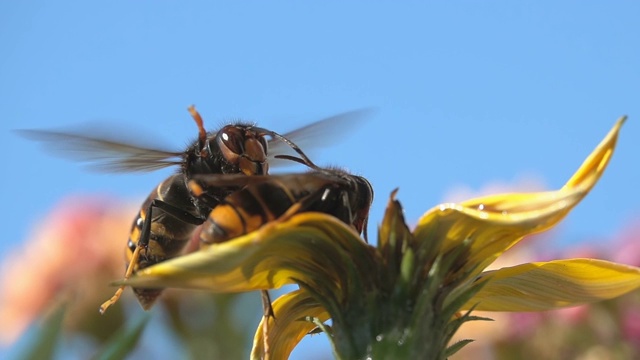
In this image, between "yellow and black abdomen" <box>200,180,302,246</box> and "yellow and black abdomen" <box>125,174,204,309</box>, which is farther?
"yellow and black abdomen" <box>125,174,204,309</box>

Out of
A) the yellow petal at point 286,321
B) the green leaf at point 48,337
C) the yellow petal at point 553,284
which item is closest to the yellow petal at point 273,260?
the yellow petal at point 286,321

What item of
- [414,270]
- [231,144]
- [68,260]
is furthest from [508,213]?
[68,260]

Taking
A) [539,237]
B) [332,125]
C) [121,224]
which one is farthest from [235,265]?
[121,224]

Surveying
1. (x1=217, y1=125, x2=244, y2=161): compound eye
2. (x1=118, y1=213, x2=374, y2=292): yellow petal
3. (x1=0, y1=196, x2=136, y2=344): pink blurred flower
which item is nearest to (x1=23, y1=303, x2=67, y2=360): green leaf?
(x1=217, y1=125, x2=244, y2=161): compound eye

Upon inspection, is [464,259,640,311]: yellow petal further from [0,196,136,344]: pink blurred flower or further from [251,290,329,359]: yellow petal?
[0,196,136,344]: pink blurred flower

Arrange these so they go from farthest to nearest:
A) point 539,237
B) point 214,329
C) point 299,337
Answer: point 539,237 → point 214,329 → point 299,337

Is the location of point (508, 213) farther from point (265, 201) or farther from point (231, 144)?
point (231, 144)

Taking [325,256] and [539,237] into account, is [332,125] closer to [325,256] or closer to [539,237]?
[325,256]

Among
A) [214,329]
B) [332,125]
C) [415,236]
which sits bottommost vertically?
[214,329]

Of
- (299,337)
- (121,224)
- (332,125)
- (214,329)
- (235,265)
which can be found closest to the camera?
(235,265)
